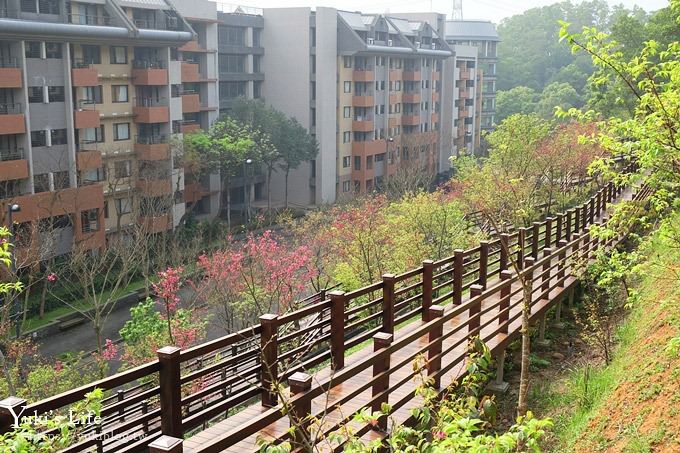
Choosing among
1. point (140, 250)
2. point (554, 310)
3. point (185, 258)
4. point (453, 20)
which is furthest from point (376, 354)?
point (453, 20)

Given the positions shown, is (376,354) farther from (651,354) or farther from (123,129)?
(123,129)

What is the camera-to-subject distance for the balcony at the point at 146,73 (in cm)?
4106

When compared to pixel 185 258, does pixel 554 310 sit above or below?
above

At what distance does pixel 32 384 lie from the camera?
19984 mm

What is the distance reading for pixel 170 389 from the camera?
6.50 meters

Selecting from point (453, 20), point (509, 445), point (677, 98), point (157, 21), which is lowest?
point (509, 445)

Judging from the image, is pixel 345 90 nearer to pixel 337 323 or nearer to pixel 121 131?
pixel 121 131

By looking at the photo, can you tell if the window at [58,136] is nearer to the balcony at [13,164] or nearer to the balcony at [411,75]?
the balcony at [13,164]

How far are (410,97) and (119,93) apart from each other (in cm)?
3087

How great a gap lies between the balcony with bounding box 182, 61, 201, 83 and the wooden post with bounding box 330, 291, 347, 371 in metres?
38.9

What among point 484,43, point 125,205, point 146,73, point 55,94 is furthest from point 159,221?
point 484,43

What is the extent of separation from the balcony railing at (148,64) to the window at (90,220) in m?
9.27

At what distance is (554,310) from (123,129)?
31360 millimetres

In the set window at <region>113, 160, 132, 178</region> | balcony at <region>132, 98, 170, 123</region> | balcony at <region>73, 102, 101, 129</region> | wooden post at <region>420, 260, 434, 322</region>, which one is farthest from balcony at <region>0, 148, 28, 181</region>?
wooden post at <region>420, 260, 434, 322</region>
